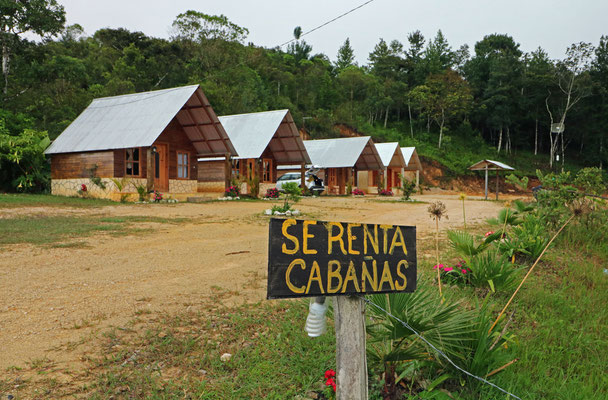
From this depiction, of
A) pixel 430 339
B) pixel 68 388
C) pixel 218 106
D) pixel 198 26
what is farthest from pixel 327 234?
pixel 198 26

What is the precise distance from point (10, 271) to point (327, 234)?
17.9ft

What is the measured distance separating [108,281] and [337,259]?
4.23 meters

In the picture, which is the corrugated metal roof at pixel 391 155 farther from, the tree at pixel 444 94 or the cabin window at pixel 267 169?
the tree at pixel 444 94

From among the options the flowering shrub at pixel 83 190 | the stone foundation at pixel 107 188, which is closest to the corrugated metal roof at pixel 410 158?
the stone foundation at pixel 107 188

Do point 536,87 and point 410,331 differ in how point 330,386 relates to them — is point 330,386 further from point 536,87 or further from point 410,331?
point 536,87

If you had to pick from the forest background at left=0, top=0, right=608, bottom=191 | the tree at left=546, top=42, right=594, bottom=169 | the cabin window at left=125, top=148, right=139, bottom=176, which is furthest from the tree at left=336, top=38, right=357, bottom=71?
the cabin window at left=125, top=148, right=139, bottom=176

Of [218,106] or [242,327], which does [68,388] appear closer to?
[242,327]

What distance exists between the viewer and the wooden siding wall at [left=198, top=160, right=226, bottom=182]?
75.7 ft

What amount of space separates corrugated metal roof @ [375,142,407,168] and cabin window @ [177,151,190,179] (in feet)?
59.8

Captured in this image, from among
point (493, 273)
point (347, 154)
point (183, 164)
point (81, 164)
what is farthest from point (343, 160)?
point (493, 273)

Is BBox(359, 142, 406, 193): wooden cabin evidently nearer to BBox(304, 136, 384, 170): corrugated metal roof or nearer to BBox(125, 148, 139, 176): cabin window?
BBox(304, 136, 384, 170): corrugated metal roof

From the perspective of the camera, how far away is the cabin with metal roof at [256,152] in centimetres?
2327

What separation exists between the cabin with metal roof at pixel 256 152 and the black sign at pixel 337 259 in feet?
63.6

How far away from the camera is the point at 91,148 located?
18672 mm
